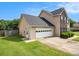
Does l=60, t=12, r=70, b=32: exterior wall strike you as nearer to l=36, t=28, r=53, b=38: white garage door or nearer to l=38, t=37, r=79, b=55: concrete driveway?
l=36, t=28, r=53, b=38: white garage door

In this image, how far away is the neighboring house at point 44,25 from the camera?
864 inches

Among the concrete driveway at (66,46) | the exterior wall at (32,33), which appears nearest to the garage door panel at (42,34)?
the exterior wall at (32,33)

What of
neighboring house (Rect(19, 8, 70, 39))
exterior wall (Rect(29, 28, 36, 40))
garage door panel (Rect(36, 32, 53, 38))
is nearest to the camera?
exterior wall (Rect(29, 28, 36, 40))

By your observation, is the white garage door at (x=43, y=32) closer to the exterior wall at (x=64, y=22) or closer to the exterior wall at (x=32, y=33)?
the exterior wall at (x=32, y=33)

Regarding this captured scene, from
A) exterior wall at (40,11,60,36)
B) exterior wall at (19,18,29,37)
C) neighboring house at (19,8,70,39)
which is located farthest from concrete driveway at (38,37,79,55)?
exterior wall at (40,11,60,36)

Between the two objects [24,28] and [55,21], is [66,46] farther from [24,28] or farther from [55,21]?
[55,21]

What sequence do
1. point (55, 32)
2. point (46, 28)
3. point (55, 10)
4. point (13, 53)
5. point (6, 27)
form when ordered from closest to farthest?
point (13, 53) → point (46, 28) → point (55, 32) → point (55, 10) → point (6, 27)

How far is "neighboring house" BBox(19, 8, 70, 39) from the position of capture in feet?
72.0

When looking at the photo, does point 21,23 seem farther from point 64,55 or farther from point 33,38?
point 64,55

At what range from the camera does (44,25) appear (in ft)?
79.4

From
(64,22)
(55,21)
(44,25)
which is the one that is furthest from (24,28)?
(64,22)

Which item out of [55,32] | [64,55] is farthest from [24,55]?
[55,32]

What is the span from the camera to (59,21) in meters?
25.5

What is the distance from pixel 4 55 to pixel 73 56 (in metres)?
6.13
